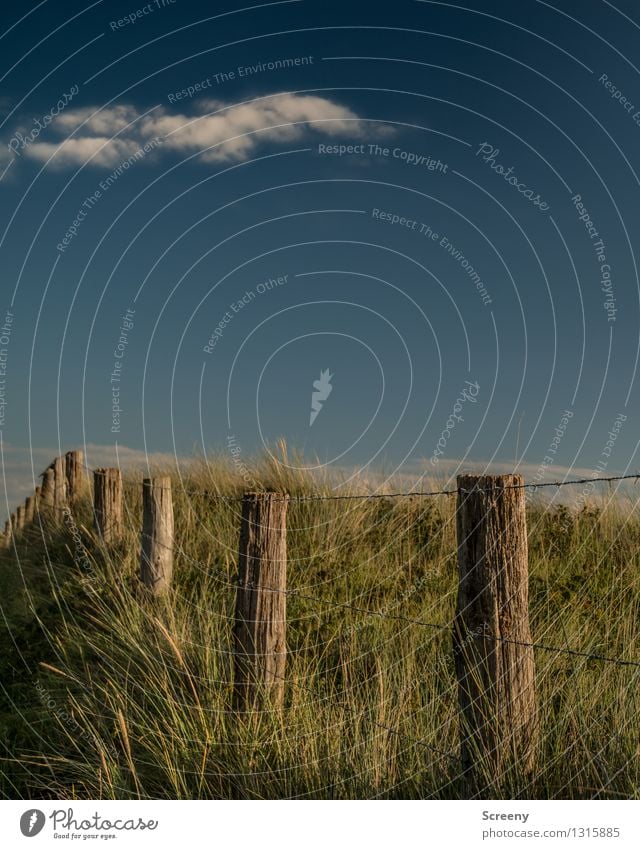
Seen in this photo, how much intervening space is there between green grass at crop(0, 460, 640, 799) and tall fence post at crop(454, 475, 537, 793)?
0.15m

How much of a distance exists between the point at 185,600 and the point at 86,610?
48.3 inches

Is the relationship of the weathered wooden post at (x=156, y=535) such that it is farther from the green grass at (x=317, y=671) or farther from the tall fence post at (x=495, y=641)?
the tall fence post at (x=495, y=641)

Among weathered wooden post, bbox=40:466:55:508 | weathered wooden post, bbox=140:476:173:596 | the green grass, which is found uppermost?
weathered wooden post, bbox=40:466:55:508

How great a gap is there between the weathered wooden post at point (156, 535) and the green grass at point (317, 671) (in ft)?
0.69

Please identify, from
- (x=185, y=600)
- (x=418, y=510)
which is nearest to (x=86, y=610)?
(x=185, y=600)

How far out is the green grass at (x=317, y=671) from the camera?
4.23 meters

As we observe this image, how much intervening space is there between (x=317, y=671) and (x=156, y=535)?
2.79 meters

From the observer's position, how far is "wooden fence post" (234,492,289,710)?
520cm

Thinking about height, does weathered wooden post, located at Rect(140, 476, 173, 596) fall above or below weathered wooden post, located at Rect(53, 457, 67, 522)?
below

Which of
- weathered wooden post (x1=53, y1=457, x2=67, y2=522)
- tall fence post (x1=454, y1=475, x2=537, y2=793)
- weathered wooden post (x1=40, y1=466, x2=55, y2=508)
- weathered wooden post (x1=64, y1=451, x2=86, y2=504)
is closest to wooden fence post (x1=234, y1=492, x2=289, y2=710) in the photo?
tall fence post (x1=454, y1=475, x2=537, y2=793)

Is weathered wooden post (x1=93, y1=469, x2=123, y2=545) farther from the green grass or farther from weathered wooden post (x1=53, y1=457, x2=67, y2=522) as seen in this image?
weathered wooden post (x1=53, y1=457, x2=67, y2=522)

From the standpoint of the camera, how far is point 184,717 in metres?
4.87

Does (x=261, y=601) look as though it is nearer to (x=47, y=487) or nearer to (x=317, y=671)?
(x=317, y=671)
